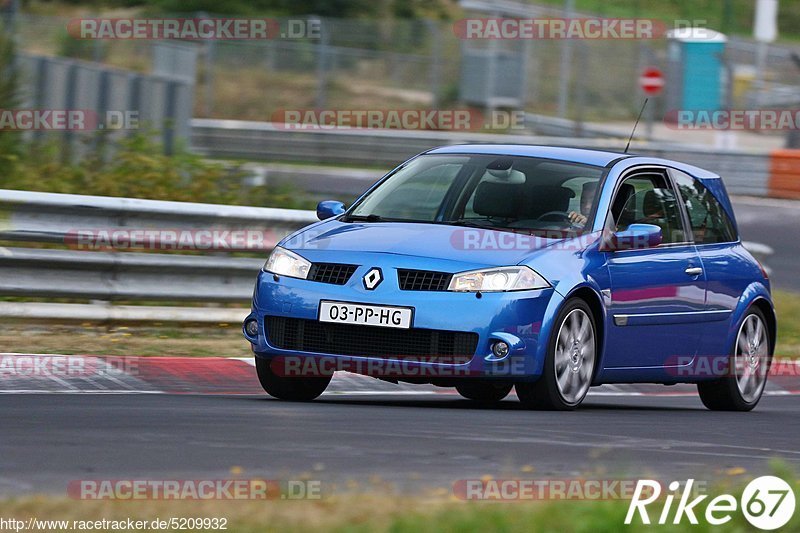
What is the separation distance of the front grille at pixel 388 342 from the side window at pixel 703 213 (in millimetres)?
2474

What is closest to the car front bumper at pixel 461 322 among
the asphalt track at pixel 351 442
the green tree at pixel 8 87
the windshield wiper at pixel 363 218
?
the asphalt track at pixel 351 442

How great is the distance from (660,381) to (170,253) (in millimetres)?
4152

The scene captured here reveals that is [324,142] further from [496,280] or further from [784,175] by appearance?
[496,280]

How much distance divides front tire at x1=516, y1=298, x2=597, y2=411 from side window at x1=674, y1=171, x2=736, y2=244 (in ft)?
5.32

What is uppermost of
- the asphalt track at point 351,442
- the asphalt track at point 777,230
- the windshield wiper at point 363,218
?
the windshield wiper at point 363,218

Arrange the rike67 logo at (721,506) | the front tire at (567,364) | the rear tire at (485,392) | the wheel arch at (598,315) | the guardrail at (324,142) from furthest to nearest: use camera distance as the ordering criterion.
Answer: the guardrail at (324,142), the rear tire at (485,392), the wheel arch at (598,315), the front tire at (567,364), the rike67 logo at (721,506)

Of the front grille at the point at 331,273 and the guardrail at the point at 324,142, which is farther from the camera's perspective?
the guardrail at the point at 324,142

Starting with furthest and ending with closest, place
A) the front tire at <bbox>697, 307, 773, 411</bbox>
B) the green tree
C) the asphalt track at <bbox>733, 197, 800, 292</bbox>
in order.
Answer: the asphalt track at <bbox>733, 197, 800, 292</bbox>, the green tree, the front tire at <bbox>697, 307, 773, 411</bbox>

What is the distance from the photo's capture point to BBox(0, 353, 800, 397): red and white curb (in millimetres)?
9102

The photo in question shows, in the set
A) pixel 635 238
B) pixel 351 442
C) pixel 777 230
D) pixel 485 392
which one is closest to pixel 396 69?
pixel 777 230

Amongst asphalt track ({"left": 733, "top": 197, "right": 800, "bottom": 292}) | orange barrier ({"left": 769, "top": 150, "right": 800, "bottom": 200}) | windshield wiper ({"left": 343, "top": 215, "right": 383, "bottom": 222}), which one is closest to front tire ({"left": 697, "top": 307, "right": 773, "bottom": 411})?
windshield wiper ({"left": 343, "top": 215, "right": 383, "bottom": 222})

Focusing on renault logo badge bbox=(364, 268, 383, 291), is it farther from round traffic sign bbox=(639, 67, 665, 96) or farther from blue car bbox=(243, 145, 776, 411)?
round traffic sign bbox=(639, 67, 665, 96)

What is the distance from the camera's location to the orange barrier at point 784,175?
2623 cm

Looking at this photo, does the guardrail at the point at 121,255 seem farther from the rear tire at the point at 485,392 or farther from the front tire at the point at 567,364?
the front tire at the point at 567,364
